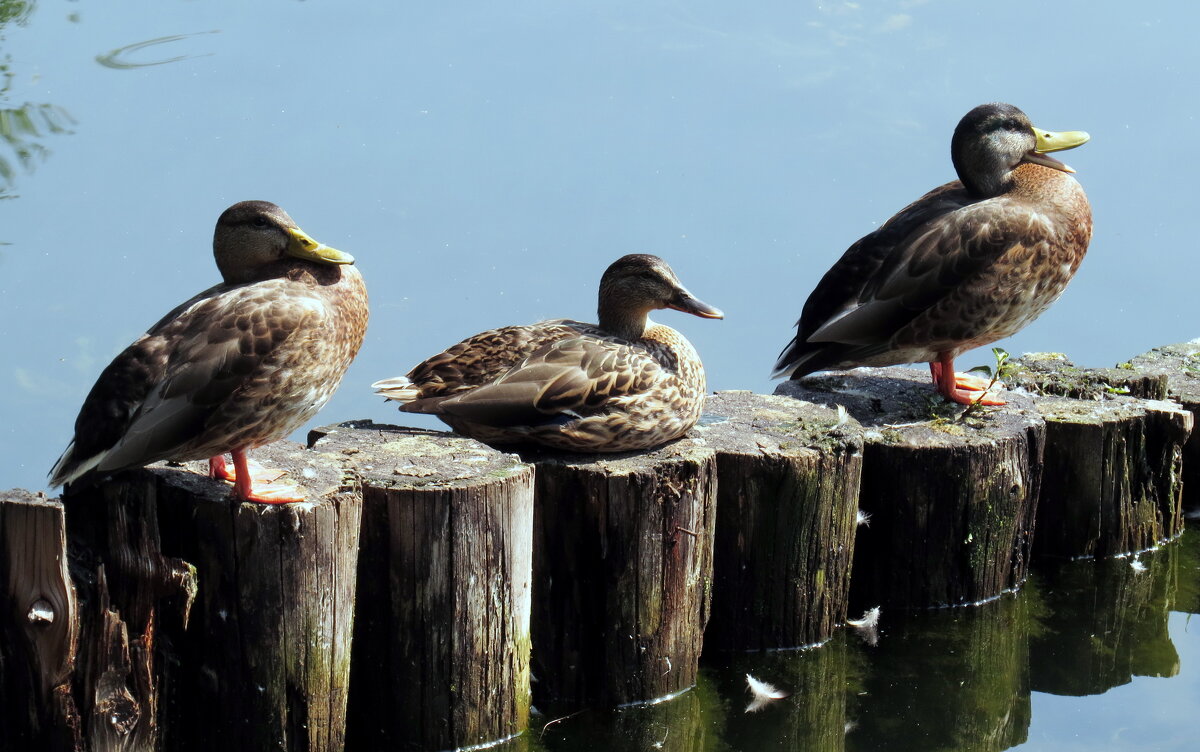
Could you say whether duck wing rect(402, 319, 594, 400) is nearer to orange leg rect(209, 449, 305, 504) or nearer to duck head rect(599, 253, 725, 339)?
duck head rect(599, 253, 725, 339)

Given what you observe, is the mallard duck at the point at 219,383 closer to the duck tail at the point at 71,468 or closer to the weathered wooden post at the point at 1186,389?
the duck tail at the point at 71,468

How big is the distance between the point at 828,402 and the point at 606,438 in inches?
54.4

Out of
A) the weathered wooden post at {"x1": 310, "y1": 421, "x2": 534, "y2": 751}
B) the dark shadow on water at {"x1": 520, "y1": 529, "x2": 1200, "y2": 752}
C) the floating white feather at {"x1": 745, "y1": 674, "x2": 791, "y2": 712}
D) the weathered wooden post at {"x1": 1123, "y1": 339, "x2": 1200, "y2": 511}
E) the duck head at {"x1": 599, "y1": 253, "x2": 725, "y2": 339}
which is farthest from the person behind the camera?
the weathered wooden post at {"x1": 1123, "y1": 339, "x2": 1200, "y2": 511}

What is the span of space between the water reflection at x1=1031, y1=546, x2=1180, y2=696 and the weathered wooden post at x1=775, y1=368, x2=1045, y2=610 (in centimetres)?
25

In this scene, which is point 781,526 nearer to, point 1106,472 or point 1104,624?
point 1104,624

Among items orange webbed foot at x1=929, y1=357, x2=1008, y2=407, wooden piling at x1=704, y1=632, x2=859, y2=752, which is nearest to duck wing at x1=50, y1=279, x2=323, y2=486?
wooden piling at x1=704, y1=632, x2=859, y2=752

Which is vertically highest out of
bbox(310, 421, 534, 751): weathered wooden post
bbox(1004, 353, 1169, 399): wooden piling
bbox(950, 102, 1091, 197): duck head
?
bbox(950, 102, 1091, 197): duck head

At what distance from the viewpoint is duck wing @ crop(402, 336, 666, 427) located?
4336mm

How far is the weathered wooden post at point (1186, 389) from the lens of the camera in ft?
20.1

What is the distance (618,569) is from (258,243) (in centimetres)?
143

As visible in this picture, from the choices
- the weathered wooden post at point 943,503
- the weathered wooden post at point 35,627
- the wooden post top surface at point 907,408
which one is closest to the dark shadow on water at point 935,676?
the weathered wooden post at point 943,503

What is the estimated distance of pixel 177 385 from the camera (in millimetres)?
3664

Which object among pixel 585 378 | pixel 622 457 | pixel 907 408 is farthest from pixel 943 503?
pixel 585 378

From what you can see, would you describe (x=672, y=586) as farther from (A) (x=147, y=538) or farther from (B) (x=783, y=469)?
(A) (x=147, y=538)
